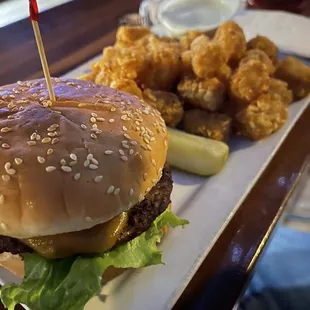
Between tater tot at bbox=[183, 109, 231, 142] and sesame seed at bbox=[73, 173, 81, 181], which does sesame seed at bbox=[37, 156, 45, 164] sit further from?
tater tot at bbox=[183, 109, 231, 142]

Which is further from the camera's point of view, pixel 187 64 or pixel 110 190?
pixel 187 64

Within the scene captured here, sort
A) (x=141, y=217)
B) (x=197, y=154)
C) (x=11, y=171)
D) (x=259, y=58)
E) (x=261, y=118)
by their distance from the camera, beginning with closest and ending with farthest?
(x=11, y=171) < (x=141, y=217) < (x=197, y=154) < (x=261, y=118) < (x=259, y=58)

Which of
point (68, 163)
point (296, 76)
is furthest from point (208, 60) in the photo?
point (68, 163)

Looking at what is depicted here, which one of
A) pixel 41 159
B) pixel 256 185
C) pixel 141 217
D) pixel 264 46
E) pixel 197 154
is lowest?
pixel 256 185

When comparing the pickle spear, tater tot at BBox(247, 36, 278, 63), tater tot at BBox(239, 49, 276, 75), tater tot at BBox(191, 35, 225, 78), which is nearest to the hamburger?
the pickle spear

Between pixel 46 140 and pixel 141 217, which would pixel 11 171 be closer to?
pixel 46 140

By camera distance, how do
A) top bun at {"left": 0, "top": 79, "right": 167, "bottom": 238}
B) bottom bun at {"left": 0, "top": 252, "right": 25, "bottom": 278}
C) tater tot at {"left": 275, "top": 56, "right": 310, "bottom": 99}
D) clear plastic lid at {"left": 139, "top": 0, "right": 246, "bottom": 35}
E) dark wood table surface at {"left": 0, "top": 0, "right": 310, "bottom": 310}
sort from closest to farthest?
1. top bun at {"left": 0, "top": 79, "right": 167, "bottom": 238}
2. bottom bun at {"left": 0, "top": 252, "right": 25, "bottom": 278}
3. dark wood table surface at {"left": 0, "top": 0, "right": 310, "bottom": 310}
4. tater tot at {"left": 275, "top": 56, "right": 310, "bottom": 99}
5. clear plastic lid at {"left": 139, "top": 0, "right": 246, "bottom": 35}

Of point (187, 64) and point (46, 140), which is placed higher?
point (46, 140)
